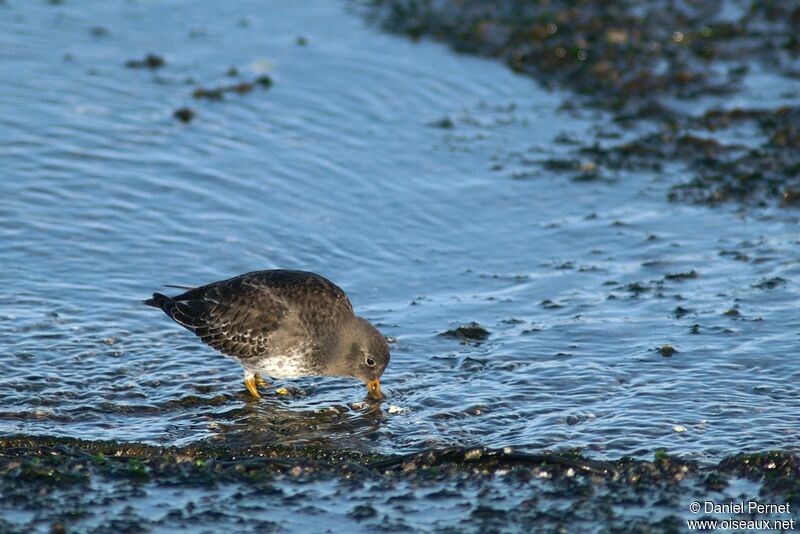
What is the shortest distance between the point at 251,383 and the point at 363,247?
3.03 meters

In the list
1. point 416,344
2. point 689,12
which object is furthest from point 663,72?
point 416,344

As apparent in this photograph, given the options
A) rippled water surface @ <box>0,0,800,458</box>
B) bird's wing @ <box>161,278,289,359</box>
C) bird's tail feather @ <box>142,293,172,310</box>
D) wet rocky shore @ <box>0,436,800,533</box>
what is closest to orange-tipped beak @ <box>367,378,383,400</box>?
rippled water surface @ <box>0,0,800,458</box>

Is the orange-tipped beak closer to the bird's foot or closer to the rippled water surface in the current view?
the rippled water surface

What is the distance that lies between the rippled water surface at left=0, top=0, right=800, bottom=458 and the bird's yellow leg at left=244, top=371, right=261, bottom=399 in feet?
0.28

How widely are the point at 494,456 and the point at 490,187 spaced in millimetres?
6111

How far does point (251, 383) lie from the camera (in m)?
9.95

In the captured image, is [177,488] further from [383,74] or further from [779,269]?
[383,74]

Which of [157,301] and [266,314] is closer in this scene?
[266,314]

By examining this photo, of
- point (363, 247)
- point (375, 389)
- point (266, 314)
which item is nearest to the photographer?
point (375, 389)

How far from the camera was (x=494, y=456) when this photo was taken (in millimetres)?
8344

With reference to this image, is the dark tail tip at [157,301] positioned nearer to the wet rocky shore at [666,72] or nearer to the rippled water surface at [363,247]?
the rippled water surface at [363,247]

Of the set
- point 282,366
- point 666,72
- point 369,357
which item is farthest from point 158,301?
point 666,72

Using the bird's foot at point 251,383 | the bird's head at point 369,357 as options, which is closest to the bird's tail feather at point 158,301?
the bird's foot at point 251,383

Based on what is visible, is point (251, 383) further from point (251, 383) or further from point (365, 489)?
point (365, 489)
